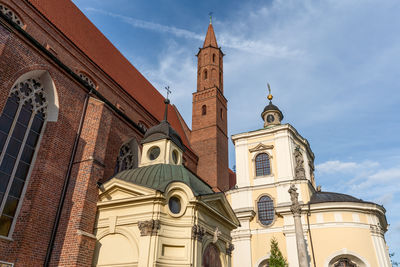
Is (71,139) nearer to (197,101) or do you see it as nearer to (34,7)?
(34,7)

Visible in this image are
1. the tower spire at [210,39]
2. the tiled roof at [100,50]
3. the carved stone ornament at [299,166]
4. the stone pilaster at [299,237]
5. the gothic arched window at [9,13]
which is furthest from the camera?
the tower spire at [210,39]

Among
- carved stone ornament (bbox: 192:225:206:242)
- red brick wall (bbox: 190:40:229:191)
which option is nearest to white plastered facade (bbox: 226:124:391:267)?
red brick wall (bbox: 190:40:229:191)

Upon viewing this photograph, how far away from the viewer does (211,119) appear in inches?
1049

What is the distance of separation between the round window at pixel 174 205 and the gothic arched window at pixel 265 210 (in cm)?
1099

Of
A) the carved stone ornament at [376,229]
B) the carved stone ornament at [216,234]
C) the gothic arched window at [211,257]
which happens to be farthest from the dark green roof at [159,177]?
the carved stone ornament at [376,229]

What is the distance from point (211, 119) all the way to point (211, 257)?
15.5 m

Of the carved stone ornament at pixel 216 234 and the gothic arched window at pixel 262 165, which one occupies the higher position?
the gothic arched window at pixel 262 165

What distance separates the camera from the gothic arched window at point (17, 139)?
988cm

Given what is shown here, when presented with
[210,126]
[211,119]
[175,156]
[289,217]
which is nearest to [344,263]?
[289,217]

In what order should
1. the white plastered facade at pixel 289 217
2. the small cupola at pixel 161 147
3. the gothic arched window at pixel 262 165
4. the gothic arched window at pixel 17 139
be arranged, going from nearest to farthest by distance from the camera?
the gothic arched window at pixel 17 139
the small cupola at pixel 161 147
the white plastered facade at pixel 289 217
the gothic arched window at pixel 262 165

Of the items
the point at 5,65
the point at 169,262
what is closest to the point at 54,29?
the point at 5,65

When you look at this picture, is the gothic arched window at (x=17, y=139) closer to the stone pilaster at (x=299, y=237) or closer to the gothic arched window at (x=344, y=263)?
the stone pilaster at (x=299, y=237)

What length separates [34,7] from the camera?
14453mm

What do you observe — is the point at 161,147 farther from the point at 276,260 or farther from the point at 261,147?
the point at 261,147
